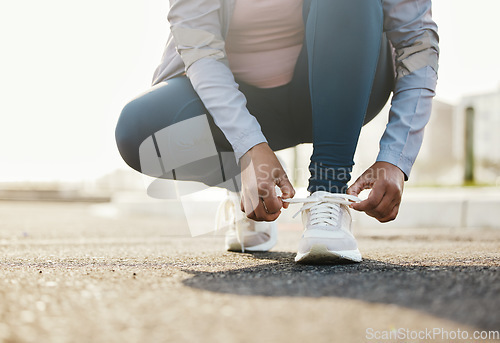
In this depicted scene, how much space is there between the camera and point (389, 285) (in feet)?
2.46

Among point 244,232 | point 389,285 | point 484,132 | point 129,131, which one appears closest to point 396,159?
point 389,285

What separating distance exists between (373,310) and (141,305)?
32 cm

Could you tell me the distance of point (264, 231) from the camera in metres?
1.55

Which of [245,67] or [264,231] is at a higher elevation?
[245,67]

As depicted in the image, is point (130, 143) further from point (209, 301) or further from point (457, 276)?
point (457, 276)

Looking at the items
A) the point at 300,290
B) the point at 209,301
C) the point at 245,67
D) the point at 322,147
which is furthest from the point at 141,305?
the point at 245,67

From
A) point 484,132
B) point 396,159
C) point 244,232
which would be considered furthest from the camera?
point 484,132

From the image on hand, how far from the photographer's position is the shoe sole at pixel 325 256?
3.38 feet

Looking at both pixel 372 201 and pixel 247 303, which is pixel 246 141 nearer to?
pixel 372 201

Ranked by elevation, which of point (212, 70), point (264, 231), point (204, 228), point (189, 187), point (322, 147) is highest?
point (212, 70)

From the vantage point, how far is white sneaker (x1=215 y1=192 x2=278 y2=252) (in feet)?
4.93

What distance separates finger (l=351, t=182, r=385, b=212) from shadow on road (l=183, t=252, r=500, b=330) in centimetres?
12

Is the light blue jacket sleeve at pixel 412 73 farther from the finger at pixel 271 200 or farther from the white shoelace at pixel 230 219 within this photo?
the white shoelace at pixel 230 219

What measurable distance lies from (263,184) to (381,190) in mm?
264
